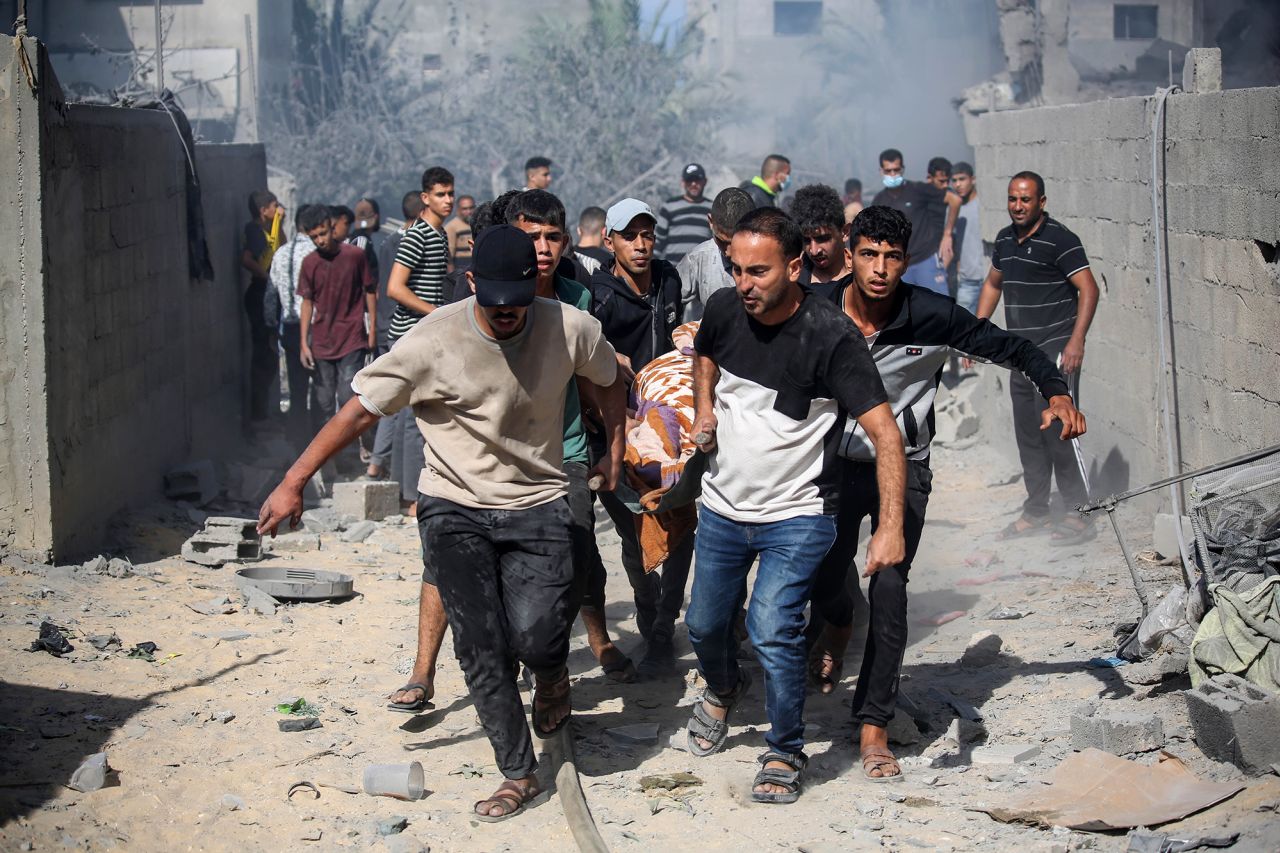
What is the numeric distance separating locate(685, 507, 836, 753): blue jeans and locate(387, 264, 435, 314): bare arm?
137 inches

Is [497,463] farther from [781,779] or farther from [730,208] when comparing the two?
[730,208]

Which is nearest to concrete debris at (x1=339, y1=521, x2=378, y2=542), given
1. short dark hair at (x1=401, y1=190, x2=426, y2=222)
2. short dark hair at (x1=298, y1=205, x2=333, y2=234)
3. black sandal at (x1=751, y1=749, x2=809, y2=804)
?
short dark hair at (x1=298, y1=205, x2=333, y2=234)

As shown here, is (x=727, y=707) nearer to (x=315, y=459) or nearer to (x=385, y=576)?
(x=315, y=459)

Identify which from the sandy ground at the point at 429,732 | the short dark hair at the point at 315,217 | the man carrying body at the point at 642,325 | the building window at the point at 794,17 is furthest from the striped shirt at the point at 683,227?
the building window at the point at 794,17

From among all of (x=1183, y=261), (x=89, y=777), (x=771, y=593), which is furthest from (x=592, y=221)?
(x=89, y=777)

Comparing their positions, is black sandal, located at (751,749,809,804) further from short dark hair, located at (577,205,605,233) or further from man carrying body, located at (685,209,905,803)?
short dark hair, located at (577,205,605,233)

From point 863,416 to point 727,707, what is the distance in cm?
140

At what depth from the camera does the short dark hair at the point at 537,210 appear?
220 inches

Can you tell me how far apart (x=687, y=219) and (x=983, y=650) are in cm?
647

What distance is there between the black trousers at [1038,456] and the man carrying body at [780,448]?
4.11 metres

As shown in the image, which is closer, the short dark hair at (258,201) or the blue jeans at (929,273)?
the short dark hair at (258,201)

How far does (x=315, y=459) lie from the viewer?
4402mm

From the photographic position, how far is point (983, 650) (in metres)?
6.33

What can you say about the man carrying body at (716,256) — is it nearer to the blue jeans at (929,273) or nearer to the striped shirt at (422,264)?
the striped shirt at (422,264)
